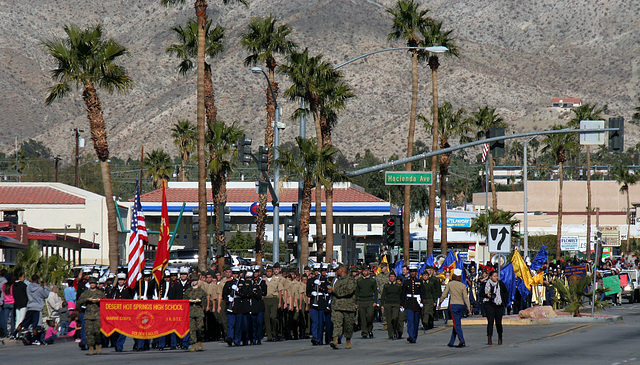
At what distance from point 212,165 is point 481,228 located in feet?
101

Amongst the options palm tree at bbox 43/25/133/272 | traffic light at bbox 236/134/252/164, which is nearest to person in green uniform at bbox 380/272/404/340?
traffic light at bbox 236/134/252/164

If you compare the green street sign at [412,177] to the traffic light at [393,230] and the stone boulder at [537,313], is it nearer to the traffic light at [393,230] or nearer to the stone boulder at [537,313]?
the traffic light at [393,230]

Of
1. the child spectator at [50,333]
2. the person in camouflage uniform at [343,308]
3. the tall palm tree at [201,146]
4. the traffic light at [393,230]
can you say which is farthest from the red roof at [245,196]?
the person in camouflage uniform at [343,308]

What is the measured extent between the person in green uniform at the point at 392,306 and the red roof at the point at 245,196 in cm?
4256

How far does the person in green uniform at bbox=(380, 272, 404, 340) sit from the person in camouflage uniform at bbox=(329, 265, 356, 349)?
121 inches

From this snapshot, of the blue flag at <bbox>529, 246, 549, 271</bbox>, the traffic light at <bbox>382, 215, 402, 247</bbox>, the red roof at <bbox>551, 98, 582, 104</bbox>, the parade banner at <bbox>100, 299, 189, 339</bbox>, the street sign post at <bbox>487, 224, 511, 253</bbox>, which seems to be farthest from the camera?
the red roof at <bbox>551, 98, 582, 104</bbox>

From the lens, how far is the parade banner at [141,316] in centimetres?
1997

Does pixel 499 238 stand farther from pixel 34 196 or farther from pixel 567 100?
pixel 567 100

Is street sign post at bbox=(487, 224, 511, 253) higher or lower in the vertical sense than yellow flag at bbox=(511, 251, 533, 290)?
higher

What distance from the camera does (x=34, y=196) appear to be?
61.9m

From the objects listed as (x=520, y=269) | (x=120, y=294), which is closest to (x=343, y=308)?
(x=120, y=294)

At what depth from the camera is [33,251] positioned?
29.2 meters

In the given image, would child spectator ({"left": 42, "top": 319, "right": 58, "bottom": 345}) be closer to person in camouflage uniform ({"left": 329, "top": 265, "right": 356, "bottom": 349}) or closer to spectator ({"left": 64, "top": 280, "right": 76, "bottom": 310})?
spectator ({"left": 64, "top": 280, "right": 76, "bottom": 310})

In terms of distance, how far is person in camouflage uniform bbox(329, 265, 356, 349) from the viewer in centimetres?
2055
